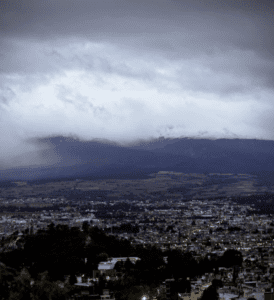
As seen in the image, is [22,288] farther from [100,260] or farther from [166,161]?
[166,161]

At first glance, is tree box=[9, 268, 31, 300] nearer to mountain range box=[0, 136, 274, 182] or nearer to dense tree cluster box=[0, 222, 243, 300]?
dense tree cluster box=[0, 222, 243, 300]

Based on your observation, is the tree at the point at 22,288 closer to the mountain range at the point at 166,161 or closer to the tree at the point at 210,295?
the tree at the point at 210,295

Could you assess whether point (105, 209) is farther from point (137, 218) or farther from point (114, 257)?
point (114, 257)

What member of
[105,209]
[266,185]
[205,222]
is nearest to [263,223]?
[205,222]

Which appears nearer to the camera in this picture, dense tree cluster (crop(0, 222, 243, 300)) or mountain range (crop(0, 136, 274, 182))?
dense tree cluster (crop(0, 222, 243, 300))

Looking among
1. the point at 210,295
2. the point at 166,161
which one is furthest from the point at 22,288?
the point at 166,161

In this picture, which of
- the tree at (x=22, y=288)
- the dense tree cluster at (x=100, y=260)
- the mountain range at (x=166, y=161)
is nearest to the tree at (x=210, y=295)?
the dense tree cluster at (x=100, y=260)

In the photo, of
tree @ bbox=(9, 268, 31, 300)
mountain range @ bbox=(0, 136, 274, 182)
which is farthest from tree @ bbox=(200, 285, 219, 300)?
mountain range @ bbox=(0, 136, 274, 182)

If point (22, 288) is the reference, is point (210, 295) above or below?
below

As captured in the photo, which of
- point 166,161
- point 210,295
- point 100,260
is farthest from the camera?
point 166,161

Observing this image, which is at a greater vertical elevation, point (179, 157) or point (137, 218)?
point (179, 157)

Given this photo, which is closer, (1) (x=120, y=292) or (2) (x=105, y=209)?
(1) (x=120, y=292)
